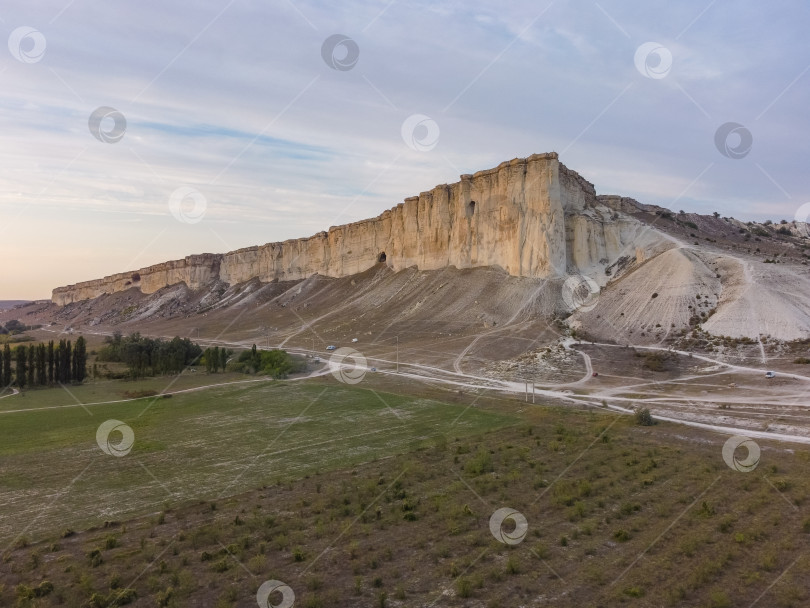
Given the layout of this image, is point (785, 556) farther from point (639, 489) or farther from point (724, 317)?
point (724, 317)

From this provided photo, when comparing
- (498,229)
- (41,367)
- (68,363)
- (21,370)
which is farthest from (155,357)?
(498,229)

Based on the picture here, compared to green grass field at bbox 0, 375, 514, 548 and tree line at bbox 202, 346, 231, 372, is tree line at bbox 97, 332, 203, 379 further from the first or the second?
green grass field at bbox 0, 375, 514, 548

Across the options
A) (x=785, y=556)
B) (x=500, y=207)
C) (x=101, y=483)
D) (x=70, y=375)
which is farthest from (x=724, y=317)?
(x=70, y=375)

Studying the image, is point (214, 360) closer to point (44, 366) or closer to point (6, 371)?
point (44, 366)

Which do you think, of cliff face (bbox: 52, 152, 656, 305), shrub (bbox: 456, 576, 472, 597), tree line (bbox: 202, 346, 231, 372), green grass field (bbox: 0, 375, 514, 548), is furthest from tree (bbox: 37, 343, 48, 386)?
cliff face (bbox: 52, 152, 656, 305)

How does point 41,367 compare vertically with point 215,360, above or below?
below

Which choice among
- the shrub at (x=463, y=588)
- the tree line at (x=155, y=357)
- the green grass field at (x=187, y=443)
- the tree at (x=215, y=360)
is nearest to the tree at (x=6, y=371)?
the green grass field at (x=187, y=443)
